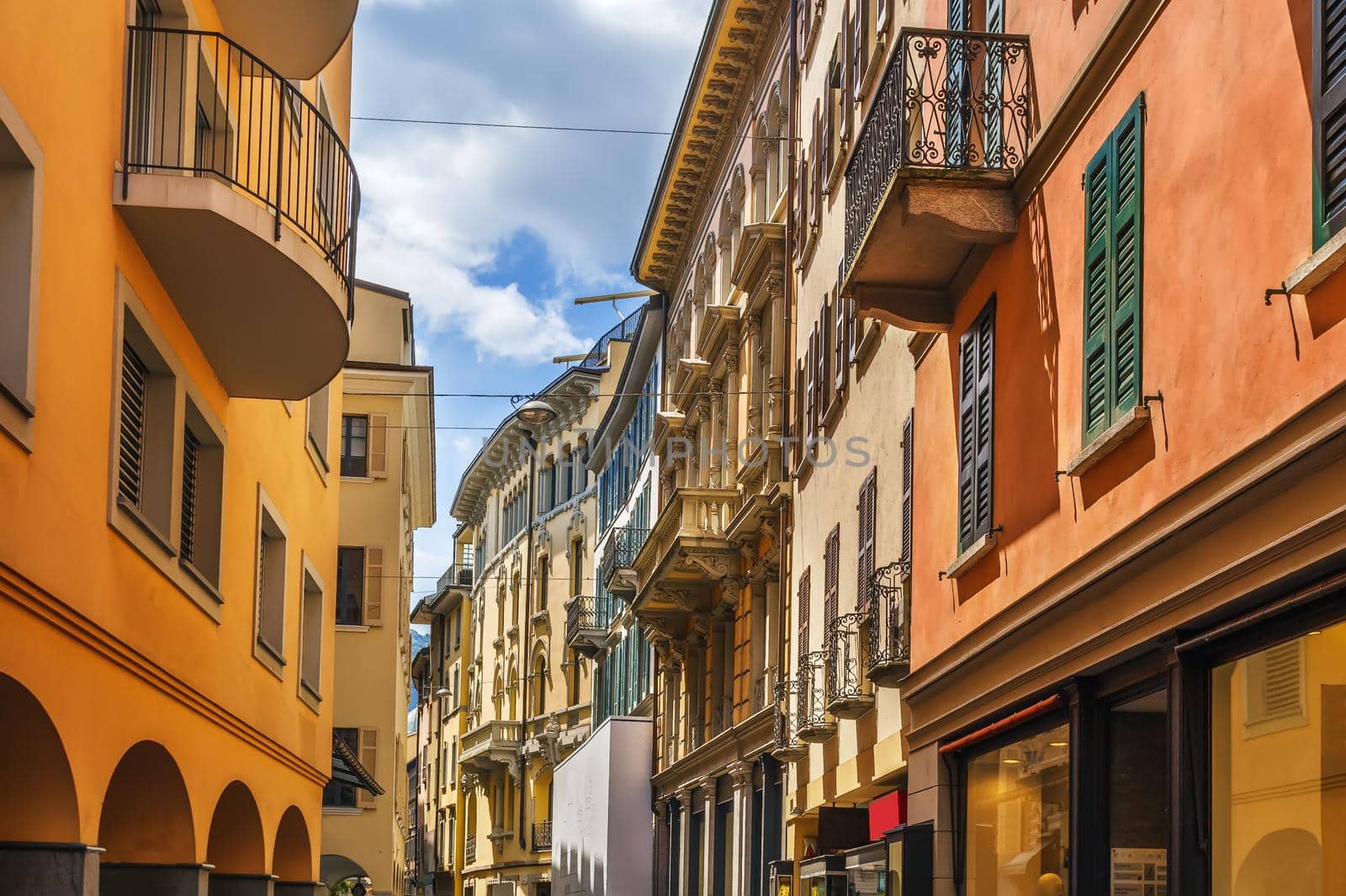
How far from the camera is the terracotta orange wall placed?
7320 millimetres

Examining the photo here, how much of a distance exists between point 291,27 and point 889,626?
23.4 feet

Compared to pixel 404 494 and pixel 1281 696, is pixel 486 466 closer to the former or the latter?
pixel 404 494

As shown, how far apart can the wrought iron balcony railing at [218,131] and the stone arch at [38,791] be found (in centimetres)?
326

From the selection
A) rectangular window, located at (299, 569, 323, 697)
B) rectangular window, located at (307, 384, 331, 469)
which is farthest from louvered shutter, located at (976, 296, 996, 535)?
rectangular window, located at (299, 569, 323, 697)

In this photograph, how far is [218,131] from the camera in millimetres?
13992

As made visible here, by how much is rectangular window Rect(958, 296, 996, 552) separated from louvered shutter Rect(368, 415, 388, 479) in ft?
81.1

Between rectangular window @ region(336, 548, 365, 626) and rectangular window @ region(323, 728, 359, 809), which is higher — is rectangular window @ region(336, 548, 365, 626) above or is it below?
above

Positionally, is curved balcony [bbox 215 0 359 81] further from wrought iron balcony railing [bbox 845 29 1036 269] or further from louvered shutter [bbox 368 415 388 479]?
louvered shutter [bbox 368 415 388 479]

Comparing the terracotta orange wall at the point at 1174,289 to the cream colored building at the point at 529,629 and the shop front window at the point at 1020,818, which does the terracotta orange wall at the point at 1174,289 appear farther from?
the cream colored building at the point at 529,629

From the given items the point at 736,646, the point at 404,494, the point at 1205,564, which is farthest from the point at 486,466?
the point at 1205,564

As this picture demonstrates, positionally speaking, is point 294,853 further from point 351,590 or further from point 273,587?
point 351,590

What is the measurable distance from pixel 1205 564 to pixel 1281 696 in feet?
2.58

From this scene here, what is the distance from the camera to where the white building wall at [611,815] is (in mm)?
33500

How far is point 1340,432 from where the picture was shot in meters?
6.49
